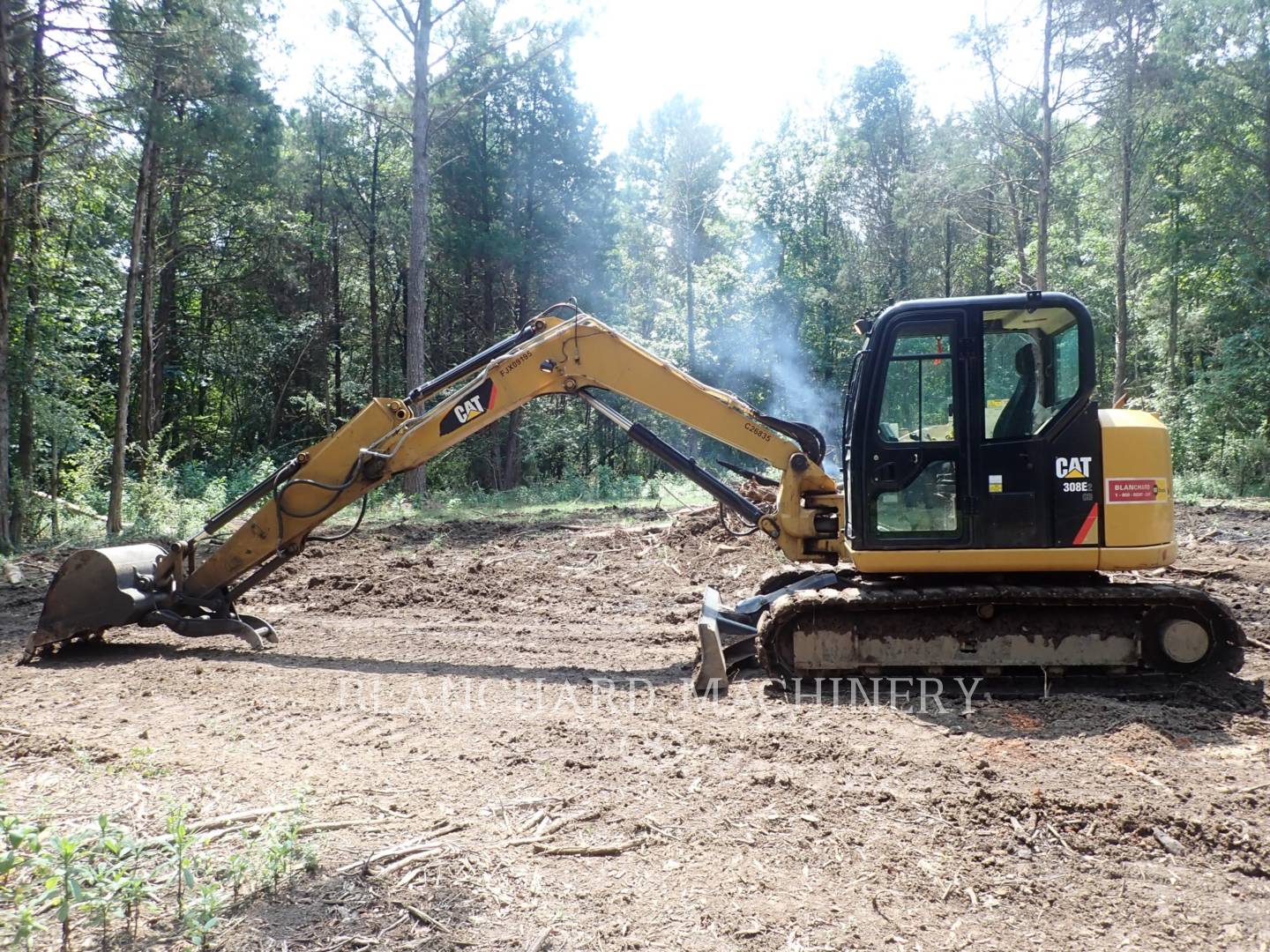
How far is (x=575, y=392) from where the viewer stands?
679 cm

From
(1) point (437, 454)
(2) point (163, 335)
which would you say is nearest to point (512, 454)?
(2) point (163, 335)

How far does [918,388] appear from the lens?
5531 millimetres

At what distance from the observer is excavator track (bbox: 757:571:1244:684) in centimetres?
540

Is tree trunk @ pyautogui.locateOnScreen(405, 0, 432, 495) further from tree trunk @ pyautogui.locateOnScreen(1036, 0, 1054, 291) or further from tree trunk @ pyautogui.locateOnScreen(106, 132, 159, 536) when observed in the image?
tree trunk @ pyautogui.locateOnScreen(1036, 0, 1054, 291)

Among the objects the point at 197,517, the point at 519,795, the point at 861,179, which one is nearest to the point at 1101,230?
the point at 861,179

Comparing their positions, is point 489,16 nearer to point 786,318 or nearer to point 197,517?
point 197,517

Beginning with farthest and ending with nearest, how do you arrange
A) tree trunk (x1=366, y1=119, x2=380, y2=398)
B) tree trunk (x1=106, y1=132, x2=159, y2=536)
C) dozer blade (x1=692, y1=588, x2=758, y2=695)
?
tree trunk (x1=366, y1=119, x2=380, y2=398) < tree trunk (x1=106, y1=132, x2=159, y2=536) < dozer blade (x1=692, y1=588, x2=758, y2=695)

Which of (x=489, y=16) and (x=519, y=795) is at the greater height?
(x=489, y=16)

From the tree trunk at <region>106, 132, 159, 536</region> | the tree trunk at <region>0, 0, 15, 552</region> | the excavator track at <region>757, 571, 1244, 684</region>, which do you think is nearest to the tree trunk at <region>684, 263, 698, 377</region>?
the tree trunk at <region>106, 132, 159, 536</region>

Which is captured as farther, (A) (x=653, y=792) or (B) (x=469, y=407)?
(B) (x=469, y=407)

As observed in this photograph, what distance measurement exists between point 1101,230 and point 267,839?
101 feet

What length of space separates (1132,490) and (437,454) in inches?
191

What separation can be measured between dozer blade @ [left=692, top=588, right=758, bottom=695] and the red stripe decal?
214 centimetres

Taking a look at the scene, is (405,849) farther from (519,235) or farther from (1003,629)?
(519,235)
